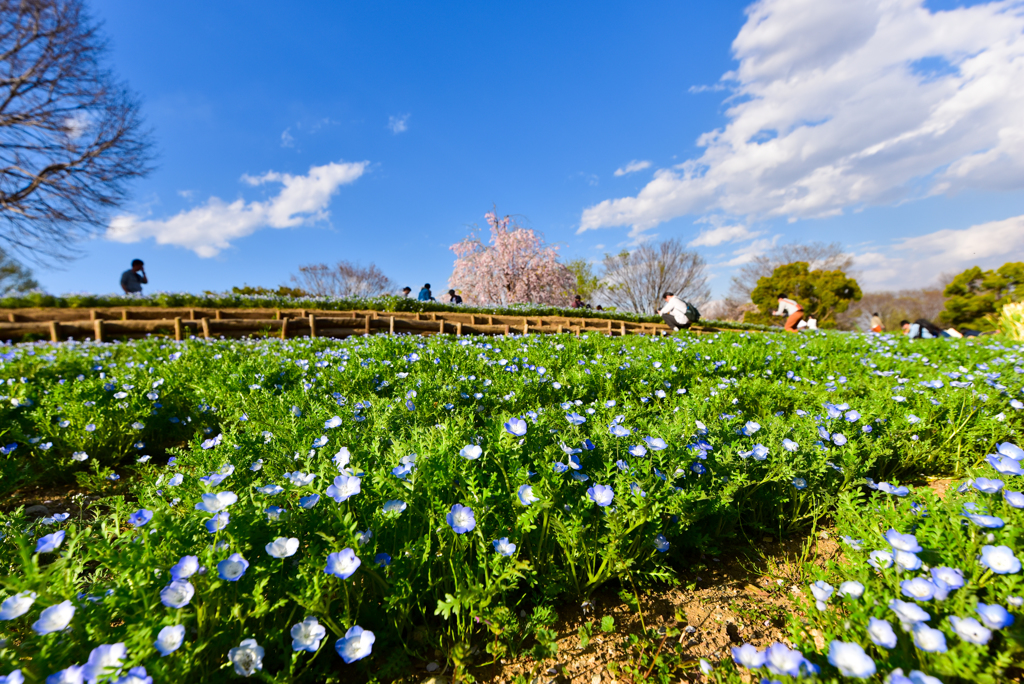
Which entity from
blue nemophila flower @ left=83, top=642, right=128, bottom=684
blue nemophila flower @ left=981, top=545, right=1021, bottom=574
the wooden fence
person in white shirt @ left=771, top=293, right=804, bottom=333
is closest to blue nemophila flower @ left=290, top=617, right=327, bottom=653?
blue nemophila flower @ left=83, top=642, right=128, bottom=684

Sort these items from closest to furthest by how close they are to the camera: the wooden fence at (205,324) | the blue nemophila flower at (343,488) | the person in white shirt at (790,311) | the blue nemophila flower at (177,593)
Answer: the blue nemophila flower at (177,593), the blue nemophila flower at (343,488), the wooden fence at (205,324), the person in white shirt at (790,311)

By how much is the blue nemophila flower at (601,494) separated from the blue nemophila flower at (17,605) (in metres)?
1.84

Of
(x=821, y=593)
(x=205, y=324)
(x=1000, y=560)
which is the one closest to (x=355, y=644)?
(x=821, y=593)

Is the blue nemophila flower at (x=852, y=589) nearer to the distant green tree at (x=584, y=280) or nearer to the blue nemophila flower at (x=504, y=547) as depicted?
the blue nemophila flower at (x=504, y=547)

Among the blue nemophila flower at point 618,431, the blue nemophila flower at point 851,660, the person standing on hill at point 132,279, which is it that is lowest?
the blue nemophila flower at point 851,660

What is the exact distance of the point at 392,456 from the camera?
6.28ft

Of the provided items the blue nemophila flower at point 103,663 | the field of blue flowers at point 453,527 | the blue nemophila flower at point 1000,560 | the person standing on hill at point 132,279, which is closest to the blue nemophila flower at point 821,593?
the field of blue flowers at point 453,527

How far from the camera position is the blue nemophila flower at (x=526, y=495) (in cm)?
168

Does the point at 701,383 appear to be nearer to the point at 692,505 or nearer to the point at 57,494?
the point at 692,505

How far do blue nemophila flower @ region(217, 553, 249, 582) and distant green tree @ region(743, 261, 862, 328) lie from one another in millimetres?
33857

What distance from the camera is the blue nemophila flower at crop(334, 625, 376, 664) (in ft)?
4.00

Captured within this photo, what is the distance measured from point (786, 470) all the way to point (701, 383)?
7.42 ft

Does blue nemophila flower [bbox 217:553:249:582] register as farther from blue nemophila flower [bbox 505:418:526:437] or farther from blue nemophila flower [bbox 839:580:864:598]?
blue nemophila flower [bbox 839:580:864:598]

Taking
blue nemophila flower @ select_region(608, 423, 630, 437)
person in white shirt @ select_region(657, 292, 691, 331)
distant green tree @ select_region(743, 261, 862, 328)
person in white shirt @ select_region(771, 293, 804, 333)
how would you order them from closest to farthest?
1. blue nemophila flower @ select_region(608, 423, 630, 437)
2. person in white shirt @ select_region(657, 292, 691, 331)
3. person in white shirt @ select_region(771, 293, 804, 333)
4. distant green tree @ select_region(743, 261, 862, 328)
